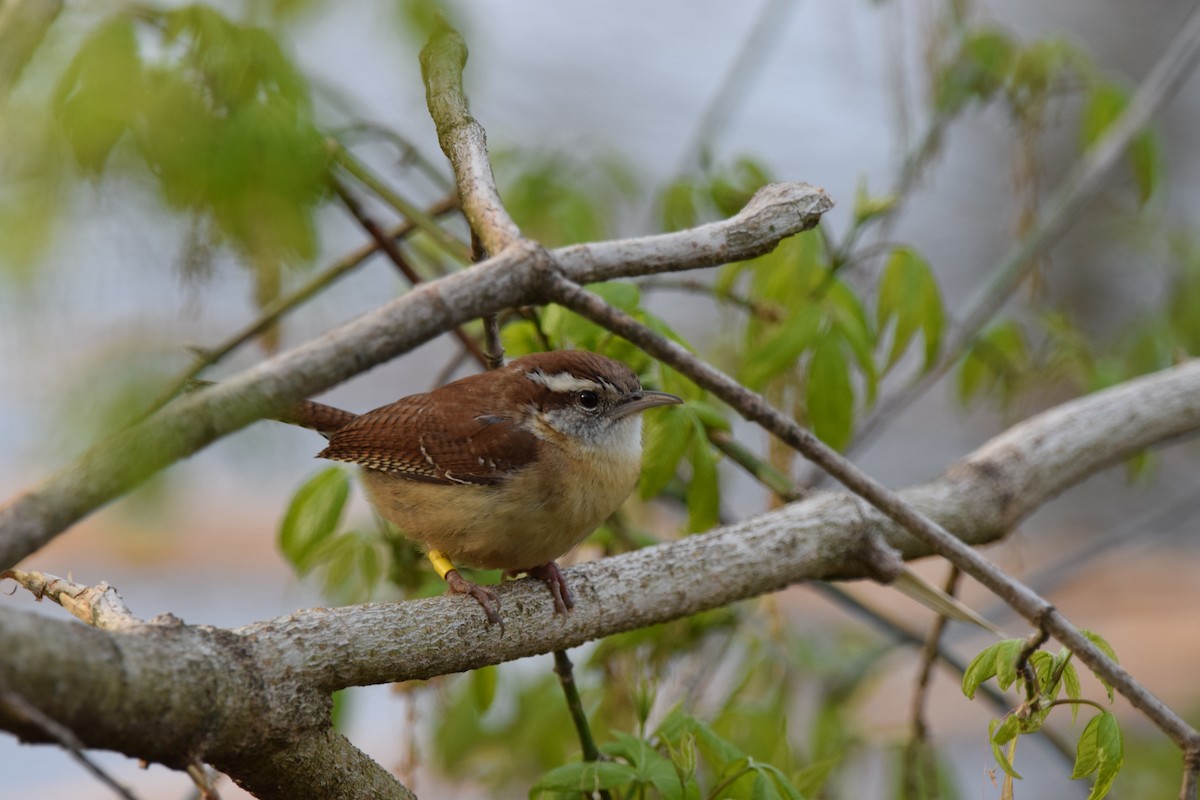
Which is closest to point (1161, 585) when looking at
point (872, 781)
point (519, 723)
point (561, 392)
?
point (872, 781)

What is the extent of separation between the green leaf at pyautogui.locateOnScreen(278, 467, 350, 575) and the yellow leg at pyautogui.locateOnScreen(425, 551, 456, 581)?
272 mm

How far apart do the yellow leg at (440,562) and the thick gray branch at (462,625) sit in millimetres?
324

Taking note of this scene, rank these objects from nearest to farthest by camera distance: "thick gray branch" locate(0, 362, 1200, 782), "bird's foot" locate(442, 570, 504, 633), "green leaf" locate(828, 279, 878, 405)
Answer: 1. "thick gray branch" locate(0, 362, 1200, 782)
2. "bird's foot" locate(442, 570, 504, 633)
3. "green leaf" locate(828, 279, 878, 405)

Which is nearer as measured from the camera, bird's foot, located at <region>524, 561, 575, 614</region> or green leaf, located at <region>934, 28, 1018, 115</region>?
bird's foot, located at <region>524, 561, 575, 614</region>

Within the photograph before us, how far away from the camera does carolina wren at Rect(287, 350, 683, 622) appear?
9.14ft

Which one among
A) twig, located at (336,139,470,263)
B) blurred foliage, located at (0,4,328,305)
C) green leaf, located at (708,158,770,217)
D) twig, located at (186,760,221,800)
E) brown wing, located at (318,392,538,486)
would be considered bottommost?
twig, located at (186,760,221,800)

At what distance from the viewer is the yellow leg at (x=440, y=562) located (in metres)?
2.93

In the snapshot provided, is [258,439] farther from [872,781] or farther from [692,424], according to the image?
[872,781]

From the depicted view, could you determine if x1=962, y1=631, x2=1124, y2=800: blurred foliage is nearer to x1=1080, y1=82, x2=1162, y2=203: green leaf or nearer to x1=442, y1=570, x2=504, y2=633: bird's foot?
x1=442, y1=570, x2=504, y2=633: bird's foot

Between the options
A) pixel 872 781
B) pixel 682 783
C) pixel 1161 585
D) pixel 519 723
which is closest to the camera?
pixel 682 783

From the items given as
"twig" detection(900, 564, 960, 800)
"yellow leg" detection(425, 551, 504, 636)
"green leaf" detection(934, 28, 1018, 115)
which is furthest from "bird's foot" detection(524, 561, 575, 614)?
"green leaf" detection(934, 28, 1018, 115)

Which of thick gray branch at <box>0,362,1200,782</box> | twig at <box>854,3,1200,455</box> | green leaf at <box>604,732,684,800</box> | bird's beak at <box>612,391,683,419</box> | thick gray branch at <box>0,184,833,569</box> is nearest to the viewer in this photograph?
thick gray branch at <box>0,184,833,569</box>

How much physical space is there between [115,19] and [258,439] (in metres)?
0.89

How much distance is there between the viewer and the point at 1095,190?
163 inches
